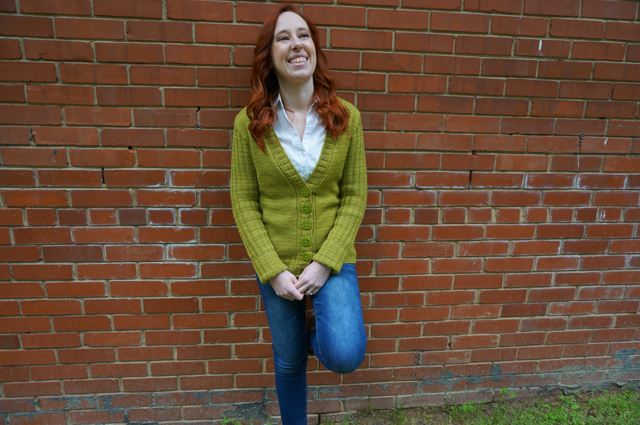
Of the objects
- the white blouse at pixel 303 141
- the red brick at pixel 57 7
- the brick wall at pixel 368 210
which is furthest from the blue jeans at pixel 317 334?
the red brick at pixel 57 7

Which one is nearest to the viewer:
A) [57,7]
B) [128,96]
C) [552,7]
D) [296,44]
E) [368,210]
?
[296,44]

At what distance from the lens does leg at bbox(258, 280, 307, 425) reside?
5.56 feet

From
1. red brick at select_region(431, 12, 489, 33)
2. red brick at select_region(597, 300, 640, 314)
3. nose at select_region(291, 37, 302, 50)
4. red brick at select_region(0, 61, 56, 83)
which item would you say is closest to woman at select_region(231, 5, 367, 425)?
nose at select_region(291, 37, 302, 50)

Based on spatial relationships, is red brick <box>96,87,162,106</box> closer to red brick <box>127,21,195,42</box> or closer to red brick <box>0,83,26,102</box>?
red brick <box>127,21,195,42</box>

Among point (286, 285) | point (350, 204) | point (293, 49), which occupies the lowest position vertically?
point (286, 285)

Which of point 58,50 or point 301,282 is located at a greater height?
point 58,50

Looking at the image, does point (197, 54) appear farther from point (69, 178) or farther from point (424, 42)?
point (424, 42)

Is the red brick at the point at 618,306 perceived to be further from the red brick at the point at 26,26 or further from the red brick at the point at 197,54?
the red brick at the point at 26,26

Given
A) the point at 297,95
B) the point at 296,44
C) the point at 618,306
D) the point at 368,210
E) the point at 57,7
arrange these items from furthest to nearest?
the point at 618,306
the point at 368,210
the point at 57,7
the point at 297,95
the point at 296,44

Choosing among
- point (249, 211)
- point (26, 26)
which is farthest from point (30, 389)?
point (26, 26)

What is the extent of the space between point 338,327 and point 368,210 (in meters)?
0.74

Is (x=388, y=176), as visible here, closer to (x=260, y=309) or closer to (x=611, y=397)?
(x=260, y=309)

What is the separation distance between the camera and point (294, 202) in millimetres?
1631

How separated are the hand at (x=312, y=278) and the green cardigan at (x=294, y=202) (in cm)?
4
